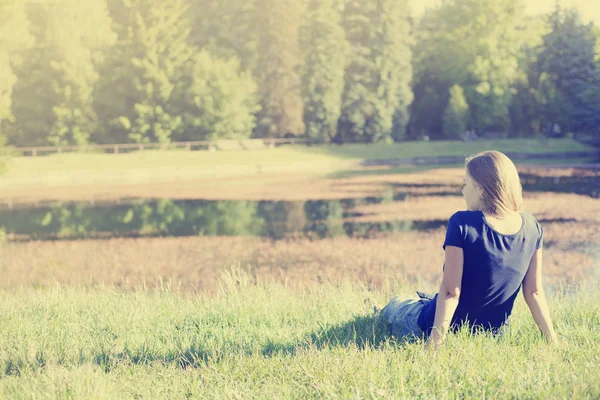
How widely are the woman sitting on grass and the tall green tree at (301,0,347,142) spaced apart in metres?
50.6

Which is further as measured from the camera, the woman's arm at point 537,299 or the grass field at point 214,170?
the grass field at point 214,170

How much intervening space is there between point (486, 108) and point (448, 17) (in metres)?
11.8

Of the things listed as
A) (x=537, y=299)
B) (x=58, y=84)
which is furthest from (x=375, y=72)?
(x=537, y=299)

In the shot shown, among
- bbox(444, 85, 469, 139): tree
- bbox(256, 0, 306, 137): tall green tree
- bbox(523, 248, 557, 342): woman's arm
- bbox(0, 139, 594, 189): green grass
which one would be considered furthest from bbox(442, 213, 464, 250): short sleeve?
bbox(444, 85, 469, 139): tree

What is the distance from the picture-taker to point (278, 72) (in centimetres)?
5334

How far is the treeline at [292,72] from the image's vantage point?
4684 cm

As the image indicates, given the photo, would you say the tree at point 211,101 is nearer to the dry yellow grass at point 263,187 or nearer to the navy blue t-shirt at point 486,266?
the dry yellow grass at point 263,187

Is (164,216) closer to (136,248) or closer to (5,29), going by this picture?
(136,248)

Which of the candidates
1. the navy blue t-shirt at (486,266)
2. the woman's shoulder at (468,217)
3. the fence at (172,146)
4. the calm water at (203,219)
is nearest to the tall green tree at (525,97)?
the fence at (172,146)

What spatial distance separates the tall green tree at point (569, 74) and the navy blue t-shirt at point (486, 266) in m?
54.0

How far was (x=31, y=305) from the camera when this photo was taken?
615cm

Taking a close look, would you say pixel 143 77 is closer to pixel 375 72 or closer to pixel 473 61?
pixel 375 72

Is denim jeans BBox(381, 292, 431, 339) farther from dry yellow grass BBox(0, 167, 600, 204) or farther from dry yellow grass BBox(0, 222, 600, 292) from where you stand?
dry yellow grass BBox(0, 167, 600, 204)

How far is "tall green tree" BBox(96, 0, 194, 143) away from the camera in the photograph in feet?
155
